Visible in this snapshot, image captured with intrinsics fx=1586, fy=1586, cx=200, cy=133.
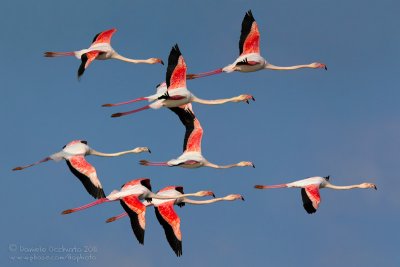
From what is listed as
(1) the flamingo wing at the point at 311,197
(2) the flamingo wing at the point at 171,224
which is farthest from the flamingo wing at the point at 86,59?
(1) the flamingo wing at the point at 311,197

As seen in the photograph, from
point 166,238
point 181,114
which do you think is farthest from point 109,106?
point 166,238

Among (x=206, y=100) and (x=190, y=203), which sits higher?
(x=206, y=100)

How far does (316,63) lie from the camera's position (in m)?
49.5

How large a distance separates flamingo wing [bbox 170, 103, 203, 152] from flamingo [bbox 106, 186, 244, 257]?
128 centimetres

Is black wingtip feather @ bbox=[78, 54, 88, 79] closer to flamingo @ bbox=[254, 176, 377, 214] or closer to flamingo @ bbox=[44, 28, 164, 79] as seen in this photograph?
flamingo @ bbox=[44, 28, 164, 79]

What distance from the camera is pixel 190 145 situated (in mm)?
47188

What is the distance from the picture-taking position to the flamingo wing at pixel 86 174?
44.7 metres

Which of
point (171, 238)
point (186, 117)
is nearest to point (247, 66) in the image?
point (186, 117)

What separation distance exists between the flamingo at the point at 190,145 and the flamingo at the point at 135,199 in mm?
1481

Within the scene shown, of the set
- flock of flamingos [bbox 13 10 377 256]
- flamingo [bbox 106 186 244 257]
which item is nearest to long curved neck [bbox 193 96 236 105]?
flock of flamingos [bbox 13 10 377 256]

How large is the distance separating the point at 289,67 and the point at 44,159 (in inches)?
340

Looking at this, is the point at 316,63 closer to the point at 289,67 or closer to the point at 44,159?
the point at 289,67

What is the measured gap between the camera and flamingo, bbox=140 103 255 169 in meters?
46.8

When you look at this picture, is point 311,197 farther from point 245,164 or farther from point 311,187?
point 245,164
